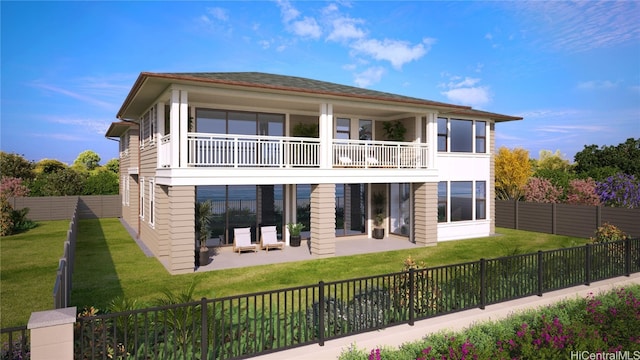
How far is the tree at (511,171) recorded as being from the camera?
3128cm

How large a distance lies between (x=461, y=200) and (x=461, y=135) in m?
3.26

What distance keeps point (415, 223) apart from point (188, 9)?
1434 cm

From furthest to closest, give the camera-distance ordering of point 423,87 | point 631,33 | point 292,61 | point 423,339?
1. point 423,87
2. point 292,61
3. point 631,33
4. point 423,339

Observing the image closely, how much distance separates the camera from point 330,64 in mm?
28938

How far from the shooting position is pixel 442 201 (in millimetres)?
18234

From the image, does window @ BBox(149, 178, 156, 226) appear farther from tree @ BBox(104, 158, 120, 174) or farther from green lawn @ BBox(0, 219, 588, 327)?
tree @ BBox(104, 158, 120, 174)

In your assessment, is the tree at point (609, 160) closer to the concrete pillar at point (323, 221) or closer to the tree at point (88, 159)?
the concrete pillar at point (323, 221)

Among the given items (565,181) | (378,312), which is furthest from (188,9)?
(565,181)

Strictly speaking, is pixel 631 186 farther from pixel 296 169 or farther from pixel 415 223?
pixel 296 169

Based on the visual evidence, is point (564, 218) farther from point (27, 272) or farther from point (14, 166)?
point (14, 166)

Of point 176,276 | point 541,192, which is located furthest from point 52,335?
point 541,192

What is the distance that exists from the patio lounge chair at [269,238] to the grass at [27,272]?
22.5 feet

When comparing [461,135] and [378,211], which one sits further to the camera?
[461,135]

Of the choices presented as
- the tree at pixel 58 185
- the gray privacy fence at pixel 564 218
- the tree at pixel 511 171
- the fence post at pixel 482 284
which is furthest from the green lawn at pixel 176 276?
the tree at pixel 511 171
